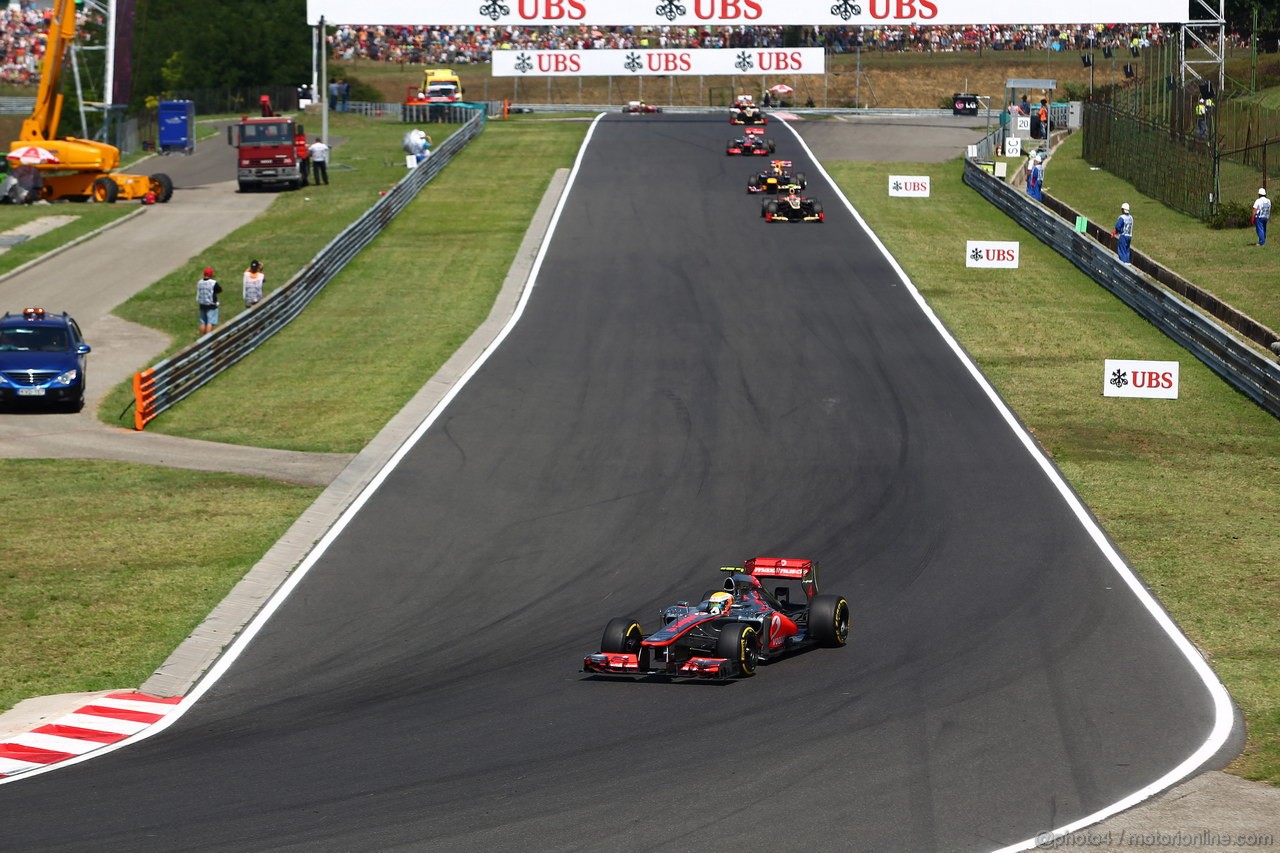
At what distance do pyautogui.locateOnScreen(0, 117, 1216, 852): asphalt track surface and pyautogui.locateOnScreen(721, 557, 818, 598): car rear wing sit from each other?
0.73 m

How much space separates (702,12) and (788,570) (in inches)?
2510

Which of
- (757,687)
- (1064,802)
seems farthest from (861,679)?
(1064,802)

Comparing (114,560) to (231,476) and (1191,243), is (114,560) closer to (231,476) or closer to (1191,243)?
(231,476)

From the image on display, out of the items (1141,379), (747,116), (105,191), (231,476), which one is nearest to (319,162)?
(105,191)

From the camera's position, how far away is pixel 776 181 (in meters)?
57.6

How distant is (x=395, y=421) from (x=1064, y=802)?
1870cm

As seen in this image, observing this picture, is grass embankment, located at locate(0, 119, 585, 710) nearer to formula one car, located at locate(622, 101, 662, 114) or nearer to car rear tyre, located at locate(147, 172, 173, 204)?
car rear tyre, located at locate(147, 172, 173, 204)

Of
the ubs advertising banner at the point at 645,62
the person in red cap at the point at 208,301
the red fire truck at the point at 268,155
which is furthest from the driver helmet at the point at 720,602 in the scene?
the ubs advertising banner at the point at 645,62

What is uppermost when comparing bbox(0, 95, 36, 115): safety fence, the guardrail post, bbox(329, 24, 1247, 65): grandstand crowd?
bbox(329, 24, 1247, 65): grandstand crowd

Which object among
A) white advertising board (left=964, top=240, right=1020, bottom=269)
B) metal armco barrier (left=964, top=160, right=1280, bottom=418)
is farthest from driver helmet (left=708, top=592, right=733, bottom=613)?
white advertising board (left=964, top=240, right=1020, bottom=269)

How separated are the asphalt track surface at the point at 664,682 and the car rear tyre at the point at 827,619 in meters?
0.26

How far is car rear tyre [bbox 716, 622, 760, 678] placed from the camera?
1587 centimetres

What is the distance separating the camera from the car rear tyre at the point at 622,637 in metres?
16.0

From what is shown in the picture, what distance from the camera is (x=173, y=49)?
127125mm
